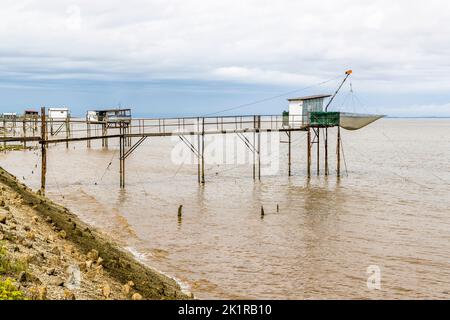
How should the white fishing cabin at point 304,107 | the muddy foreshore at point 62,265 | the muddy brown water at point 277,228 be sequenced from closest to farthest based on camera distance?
the muddy foreshore at point 62,265 < the muddy brown water at point 277,228 < the white fishing cabin at point 304,107

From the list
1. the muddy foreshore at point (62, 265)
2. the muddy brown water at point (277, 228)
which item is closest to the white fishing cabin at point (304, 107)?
the muddy brown water at point (277, 228)

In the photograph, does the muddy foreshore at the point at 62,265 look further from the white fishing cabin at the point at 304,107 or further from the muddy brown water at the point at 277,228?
the white fishing cabin at the point at 304,107

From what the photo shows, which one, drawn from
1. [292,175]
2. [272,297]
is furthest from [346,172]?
[272,297]

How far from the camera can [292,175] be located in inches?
1817

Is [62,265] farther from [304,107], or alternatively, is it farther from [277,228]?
[304,107]

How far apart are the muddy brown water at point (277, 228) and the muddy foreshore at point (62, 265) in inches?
86.8

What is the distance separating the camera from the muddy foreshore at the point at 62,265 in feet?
32.7

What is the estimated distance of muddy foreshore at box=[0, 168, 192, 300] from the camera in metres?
9.96

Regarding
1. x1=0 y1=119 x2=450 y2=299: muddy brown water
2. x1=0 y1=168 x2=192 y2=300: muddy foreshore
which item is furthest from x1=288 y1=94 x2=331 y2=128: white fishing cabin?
x1=0 y1=168 x2=192 y2=300: muddy foreshore

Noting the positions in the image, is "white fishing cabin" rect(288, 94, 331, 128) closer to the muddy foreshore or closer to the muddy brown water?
the muddy brown water

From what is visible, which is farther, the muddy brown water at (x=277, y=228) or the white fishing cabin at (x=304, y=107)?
the white fishing cabin at (x=304, y=107)

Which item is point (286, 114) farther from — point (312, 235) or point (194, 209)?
point (312, 235)

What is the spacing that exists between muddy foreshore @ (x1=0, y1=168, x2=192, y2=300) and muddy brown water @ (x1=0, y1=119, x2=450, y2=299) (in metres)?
2.21
